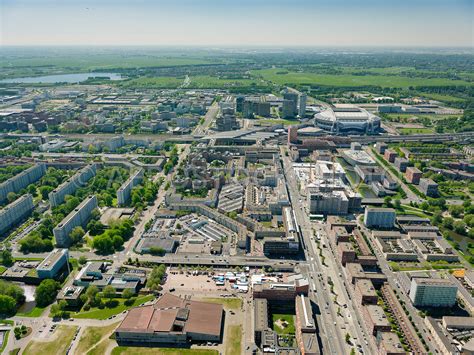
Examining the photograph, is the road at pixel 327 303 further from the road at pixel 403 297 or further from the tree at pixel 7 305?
the tree at pixel 7 305

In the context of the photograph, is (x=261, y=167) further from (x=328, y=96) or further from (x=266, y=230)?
(x=328, y=96)

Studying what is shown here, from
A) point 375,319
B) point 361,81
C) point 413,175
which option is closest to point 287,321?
point 375,319

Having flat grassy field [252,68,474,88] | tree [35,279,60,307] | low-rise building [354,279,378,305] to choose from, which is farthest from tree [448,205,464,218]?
flat grassy field [252,68,474,88]

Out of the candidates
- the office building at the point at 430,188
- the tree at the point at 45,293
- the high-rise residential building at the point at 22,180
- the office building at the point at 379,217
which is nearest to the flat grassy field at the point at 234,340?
the tree at the point at 45,293

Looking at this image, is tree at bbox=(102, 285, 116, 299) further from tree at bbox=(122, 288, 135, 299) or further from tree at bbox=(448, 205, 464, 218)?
tree at bbox=(448, 205, 464, 218)

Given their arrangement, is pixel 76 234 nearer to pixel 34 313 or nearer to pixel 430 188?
pixel 34 313

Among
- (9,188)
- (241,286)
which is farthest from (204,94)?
(241,286)
